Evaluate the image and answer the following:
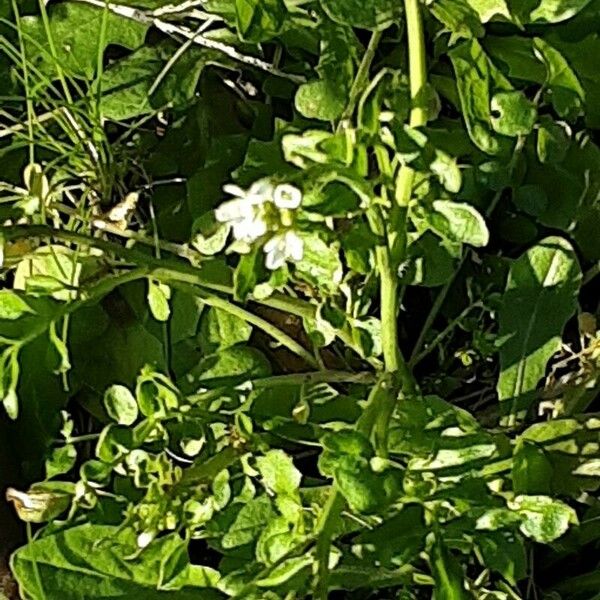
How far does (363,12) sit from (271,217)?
0.18 metres

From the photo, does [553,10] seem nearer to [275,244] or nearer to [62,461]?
[275,244]

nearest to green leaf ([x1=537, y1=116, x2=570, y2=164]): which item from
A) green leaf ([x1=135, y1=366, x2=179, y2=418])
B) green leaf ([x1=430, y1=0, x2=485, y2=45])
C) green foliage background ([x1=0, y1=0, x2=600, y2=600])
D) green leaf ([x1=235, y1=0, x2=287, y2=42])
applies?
green foliage background ([x1=0, y1=0, x2=600, y2=600])

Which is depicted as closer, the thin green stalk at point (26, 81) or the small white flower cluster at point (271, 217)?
the small white flower cluster at point (271, 217)

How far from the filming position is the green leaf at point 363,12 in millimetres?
951

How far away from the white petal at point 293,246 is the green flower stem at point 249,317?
6.8 inches

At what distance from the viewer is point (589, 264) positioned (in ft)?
3.66

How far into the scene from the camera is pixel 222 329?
3.58 ft

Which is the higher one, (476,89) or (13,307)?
(476,89)

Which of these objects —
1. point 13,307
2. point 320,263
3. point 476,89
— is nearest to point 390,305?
point 320,263

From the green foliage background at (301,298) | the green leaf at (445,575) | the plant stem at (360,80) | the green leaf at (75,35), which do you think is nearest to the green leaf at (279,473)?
the green foliage background at (301,298)

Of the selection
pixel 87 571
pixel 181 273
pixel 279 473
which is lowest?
pixel 87 571

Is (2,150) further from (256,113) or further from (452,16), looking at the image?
(452,16)

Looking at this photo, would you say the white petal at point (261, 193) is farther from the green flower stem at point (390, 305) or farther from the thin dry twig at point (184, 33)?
the thin dry twig at point (184, 33)

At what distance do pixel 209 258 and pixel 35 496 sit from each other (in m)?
0.23
